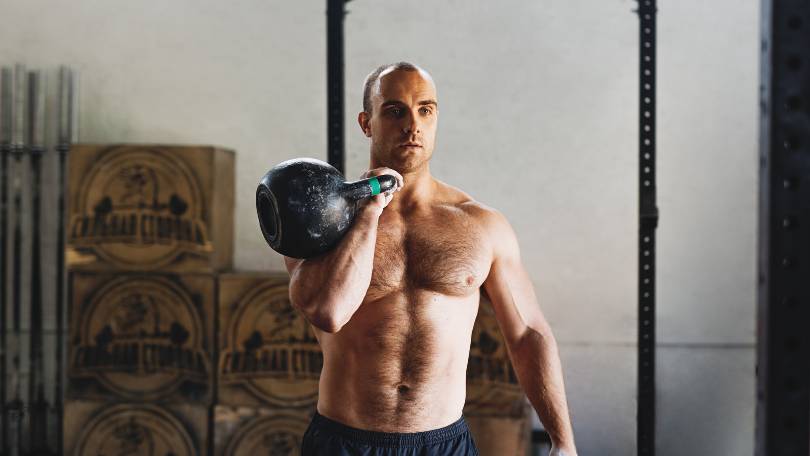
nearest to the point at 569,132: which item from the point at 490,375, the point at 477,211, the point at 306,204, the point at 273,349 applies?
the point at 490,375

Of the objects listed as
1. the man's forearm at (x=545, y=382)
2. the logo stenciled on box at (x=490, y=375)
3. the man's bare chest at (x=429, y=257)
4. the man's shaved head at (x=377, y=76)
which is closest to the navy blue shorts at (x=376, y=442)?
the man's forearm at (x=545, y=382)

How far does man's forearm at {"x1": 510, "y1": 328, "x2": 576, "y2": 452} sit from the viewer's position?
165 cm

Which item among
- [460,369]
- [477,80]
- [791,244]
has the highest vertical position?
[477,80]

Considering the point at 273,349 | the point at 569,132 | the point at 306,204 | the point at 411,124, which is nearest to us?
the point at 306,204

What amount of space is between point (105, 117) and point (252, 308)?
1.27 meters

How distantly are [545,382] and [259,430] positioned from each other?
175 centimetres

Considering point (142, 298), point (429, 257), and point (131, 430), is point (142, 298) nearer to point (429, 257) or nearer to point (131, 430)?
point (131, 430)

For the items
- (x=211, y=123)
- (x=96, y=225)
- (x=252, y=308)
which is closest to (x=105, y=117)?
(x=211, y=123)

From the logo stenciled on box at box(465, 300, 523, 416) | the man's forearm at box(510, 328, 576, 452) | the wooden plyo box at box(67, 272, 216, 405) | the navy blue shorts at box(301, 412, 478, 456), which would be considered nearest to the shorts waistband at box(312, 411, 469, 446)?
the navy blue shorts at box(301, 412, 478, 456)

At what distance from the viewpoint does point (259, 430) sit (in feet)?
10.2

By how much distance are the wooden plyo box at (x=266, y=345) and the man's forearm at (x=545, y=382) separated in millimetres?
1531

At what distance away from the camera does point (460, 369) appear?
1705 millimetres

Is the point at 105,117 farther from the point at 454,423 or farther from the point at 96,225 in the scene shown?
the point at 454,423

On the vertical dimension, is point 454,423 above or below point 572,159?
below
